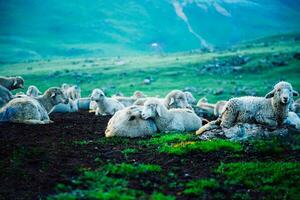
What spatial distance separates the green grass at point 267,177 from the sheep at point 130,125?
19.3 feet

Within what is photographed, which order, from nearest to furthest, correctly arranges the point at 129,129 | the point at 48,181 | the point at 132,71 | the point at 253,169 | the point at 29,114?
the point at 48,181 < the point at 253,169 < the point at 129,129 < the point at 29,114 < the point at 132,71

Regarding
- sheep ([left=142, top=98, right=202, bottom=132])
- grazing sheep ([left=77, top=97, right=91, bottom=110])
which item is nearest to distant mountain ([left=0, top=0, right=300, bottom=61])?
grazing sheep ([left=77, top=97, right=91, bottom=110])

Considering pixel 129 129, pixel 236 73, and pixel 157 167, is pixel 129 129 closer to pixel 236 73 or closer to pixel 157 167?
pixel 157 167

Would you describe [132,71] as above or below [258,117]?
above

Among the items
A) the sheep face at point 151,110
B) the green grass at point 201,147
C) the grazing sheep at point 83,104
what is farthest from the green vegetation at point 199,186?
the grazing sheep at point 83,104

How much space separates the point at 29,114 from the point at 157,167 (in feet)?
28.3

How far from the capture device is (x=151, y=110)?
16984mm

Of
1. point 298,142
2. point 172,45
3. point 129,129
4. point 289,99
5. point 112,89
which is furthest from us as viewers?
point 172,45

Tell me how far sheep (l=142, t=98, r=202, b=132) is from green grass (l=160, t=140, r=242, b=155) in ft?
12.0

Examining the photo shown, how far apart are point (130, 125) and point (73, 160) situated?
4.86 metres

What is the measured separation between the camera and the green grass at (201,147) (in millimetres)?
Result: 12695

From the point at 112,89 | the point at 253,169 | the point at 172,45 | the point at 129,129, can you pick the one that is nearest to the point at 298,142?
the point at 253,169

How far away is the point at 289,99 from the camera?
14375 mm

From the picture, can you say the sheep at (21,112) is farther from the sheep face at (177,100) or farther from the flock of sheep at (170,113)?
the sheep face at (177,100)
